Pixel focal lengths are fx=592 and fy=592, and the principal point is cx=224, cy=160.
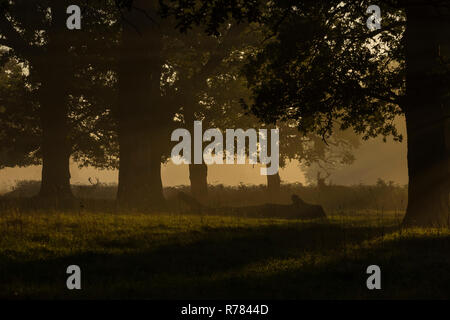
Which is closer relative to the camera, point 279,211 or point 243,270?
point 243,270

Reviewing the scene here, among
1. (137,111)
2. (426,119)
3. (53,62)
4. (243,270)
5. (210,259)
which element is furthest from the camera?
(53,62)

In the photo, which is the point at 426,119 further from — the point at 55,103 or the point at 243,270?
the point at 55,103

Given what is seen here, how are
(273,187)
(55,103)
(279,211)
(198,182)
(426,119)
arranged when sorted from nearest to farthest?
(426,119), (279,211), (55,103), (198,182), (273,187)

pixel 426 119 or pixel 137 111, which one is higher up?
pixel 137 111

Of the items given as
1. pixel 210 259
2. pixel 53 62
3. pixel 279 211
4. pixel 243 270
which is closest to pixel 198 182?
pixel 53 62

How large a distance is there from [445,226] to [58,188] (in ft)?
58.7

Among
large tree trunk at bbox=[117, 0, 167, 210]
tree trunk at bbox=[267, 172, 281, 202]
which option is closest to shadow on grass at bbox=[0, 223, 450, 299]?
large tree trunk at bbox=[117, 0, 167, 210]

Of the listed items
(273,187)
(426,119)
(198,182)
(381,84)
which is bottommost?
(273,187)

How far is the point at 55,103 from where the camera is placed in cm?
2838

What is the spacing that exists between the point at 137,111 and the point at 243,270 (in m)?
14.4

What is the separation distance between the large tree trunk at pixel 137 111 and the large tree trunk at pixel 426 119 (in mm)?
10558

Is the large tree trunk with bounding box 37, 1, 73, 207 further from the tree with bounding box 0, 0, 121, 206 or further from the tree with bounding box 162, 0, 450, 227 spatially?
the tree with bounding box 162, 0, 450, 227
